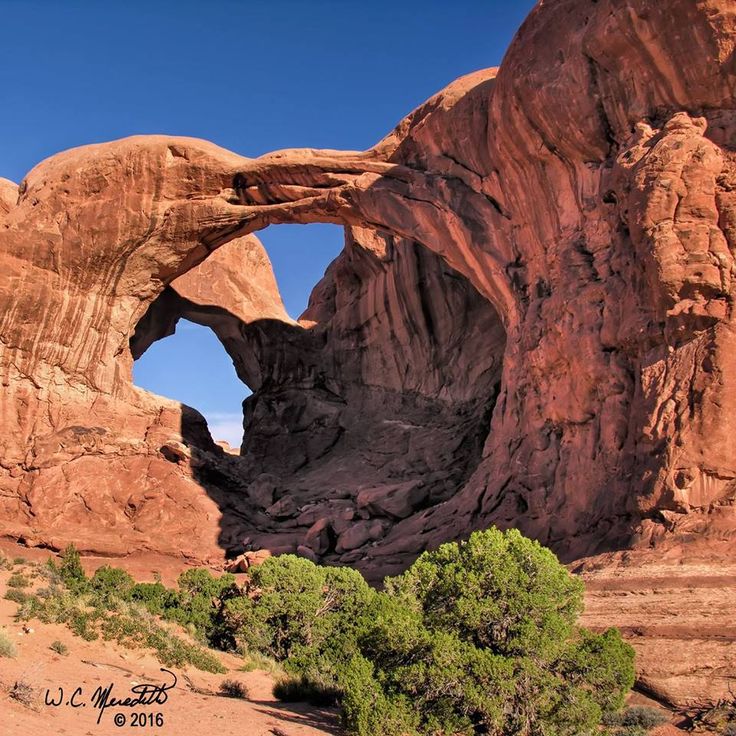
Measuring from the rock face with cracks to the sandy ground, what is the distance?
232 inches

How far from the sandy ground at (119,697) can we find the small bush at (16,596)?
17 centimetres

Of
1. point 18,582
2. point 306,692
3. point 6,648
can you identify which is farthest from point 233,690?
point 18,582

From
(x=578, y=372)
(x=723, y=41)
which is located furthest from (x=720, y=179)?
(x=578, y=372)

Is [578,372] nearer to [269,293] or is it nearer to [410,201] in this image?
[410,201]

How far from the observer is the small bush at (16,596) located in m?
15.8

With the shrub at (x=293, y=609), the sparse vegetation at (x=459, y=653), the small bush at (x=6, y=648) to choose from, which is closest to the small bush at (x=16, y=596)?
the sparse vegetation at (x=459, y=653)

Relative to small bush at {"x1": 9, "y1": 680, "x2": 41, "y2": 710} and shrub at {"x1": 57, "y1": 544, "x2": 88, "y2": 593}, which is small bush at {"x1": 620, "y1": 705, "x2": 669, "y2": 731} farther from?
shrub at {"x1": 57, "y1": 544, "x2": 88, "y2": 593}

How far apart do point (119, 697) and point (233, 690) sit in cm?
291

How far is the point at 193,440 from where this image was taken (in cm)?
2972

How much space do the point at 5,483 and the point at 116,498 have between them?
3.11m

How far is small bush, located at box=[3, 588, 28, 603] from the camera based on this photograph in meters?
15.8

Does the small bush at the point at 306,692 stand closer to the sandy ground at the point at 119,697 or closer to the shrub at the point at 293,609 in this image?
the sandy ground at the point at 119,697

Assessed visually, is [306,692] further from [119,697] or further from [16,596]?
[16,596]

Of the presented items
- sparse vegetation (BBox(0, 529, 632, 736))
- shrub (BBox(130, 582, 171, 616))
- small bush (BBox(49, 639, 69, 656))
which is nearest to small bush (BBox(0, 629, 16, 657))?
small bush (BBox(49, 639, 69, 656))
